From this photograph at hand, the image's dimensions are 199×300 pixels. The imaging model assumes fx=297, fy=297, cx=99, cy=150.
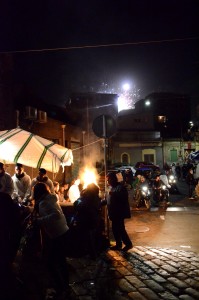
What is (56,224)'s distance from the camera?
5.12 m

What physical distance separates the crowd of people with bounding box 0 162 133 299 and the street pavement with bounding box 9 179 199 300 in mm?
281

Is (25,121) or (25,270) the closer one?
(25,270)

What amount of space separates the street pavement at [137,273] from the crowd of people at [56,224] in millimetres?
281

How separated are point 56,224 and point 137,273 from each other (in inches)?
84.1

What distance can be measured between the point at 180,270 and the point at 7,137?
17.5 ft

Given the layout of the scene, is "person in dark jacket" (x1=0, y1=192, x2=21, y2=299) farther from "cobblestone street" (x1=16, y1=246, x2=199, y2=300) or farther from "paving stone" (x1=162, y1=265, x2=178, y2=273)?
"paving stone" (x1=162, y1=265, x2=178, y2=273)

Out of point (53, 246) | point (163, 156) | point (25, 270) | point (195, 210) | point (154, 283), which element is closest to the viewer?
point (53, 246)

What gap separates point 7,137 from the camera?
7.96 m

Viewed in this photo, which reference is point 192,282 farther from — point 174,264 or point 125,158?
point 125,158

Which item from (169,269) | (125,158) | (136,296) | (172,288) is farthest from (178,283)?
(125,158)

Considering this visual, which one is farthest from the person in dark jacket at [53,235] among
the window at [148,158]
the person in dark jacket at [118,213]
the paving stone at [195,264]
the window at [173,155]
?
the window at [173,155]

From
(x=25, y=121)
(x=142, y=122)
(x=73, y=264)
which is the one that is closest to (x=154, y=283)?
(x=73, y=264)

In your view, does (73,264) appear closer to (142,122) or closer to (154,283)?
(154,283)

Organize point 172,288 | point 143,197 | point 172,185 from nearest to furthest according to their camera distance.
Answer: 1. point 172,288
2. point 143,197
3. point 172,185
